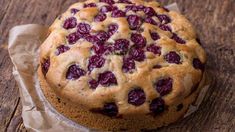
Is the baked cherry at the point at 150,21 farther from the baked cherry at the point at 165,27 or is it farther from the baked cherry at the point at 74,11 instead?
the baked cherry at the point at 74,11

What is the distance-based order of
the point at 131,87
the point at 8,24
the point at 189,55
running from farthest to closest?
the point at 8,24
the point at 189,55
the point at 131,87

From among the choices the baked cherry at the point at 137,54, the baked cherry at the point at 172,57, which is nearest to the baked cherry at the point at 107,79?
the baked cherry at the point at 137,54

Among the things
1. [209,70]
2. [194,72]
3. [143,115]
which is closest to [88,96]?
[143,115]

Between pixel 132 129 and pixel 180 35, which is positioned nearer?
pixel 132 129

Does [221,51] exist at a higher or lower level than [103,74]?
lower

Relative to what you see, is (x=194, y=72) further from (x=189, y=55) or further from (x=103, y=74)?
(x=103, y=74)

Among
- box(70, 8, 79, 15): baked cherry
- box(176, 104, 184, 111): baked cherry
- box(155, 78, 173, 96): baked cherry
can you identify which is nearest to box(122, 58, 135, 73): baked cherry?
box(155, 78, 173, 96): baked cherry

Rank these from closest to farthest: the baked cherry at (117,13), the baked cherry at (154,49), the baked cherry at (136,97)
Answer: the baked cherry at (136,97), the baked cherry at (154,49), the baked cherry at (117,13)

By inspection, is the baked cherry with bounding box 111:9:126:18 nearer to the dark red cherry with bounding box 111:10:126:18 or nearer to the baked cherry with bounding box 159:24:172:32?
the dark red cherry with bounding box 111:10:126:18
